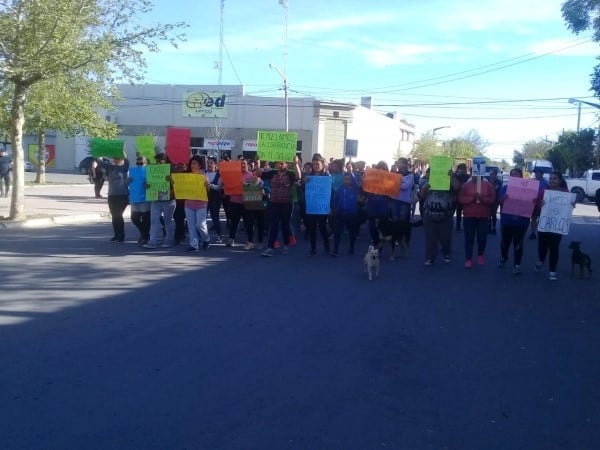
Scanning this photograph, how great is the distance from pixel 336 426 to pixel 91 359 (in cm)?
245

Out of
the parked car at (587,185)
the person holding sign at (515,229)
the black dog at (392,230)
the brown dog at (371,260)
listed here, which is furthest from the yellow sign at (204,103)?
the brown dog at (371,260)

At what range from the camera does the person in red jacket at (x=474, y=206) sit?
11.4 metres

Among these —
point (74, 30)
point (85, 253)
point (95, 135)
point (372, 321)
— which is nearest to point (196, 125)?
point (95, 135)

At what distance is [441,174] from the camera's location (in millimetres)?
11508

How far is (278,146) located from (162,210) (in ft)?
8.28

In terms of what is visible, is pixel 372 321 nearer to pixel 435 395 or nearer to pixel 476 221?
pixel 435 395

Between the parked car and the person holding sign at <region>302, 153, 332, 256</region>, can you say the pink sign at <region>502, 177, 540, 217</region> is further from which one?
the parked car

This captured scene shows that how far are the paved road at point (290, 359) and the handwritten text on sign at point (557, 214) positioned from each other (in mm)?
919

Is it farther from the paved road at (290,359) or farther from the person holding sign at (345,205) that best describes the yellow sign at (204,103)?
the paved road at (290,359)

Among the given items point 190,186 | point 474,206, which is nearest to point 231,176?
Answer: point 190,186

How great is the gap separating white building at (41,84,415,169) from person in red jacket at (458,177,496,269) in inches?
1376

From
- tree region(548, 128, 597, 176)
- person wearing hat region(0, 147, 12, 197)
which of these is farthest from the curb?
tree region(548, 128, 597, 176)

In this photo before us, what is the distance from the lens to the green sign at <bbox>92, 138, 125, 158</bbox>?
13.0 metres

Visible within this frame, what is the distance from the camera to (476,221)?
11547 mm
